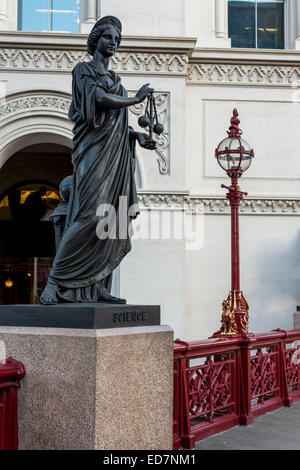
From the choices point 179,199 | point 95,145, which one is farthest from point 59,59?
point 95,145

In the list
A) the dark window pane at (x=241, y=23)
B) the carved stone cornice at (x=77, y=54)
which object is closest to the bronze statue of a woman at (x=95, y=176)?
the carved stone cornice at (x=77, y=54)

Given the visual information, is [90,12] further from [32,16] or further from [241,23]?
[241,23]

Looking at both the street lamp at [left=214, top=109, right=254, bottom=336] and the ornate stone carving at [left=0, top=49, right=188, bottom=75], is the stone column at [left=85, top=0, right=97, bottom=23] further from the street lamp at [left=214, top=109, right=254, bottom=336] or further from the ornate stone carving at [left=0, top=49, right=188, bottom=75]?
the street lamp at [left=214, top=109, right=254, bottom=336]

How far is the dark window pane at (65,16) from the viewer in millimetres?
16438

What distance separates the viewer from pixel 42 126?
1582 centimetres

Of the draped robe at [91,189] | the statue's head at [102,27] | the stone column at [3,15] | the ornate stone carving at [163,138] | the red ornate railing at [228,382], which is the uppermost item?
the stone column at [3,15]

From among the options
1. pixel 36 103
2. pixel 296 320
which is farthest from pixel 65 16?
pixel 296 320

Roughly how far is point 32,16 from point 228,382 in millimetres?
11413

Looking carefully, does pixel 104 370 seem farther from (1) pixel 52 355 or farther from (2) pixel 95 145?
(2) pixel 95 145

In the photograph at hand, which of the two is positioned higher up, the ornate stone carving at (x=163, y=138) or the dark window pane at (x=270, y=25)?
the dark window pane at (x=270, y=25)

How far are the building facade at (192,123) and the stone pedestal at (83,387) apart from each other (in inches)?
403

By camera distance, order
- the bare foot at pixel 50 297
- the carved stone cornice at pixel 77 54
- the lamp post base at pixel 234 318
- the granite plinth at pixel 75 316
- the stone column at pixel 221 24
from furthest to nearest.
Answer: the stone column at pixel 221 24, the carved stone cornice at pixel 77 54, the lamp post base at pixel 234 318, the bare foot at pixel 50 297, the granite plinth at pixel 75 316

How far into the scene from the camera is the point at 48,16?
1655 centimetres

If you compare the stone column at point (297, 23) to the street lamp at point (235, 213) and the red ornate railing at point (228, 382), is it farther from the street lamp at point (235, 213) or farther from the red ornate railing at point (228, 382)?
the red ornate railing at point (228, 382)
